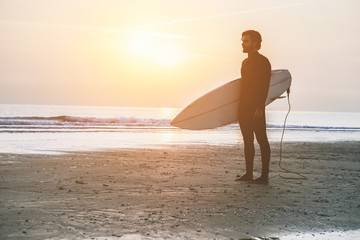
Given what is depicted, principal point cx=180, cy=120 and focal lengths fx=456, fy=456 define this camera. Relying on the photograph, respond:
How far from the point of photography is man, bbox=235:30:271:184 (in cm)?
621

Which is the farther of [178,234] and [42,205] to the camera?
[42,205]

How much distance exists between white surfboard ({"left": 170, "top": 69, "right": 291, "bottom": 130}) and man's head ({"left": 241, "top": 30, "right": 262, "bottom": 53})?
1050 mm

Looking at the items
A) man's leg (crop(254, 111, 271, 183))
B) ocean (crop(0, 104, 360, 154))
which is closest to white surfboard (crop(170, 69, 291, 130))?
man's leg (crop(254, 111, 271, 183))

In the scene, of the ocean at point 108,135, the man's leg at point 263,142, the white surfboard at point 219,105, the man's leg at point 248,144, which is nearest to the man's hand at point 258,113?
the man's leg at point 263,142

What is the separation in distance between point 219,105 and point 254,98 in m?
1.21

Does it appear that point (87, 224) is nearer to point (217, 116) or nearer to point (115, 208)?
point (115, 208)

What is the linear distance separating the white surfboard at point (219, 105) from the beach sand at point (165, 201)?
795mm

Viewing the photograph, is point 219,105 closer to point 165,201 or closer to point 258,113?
point 258,113

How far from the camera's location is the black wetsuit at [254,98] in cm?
621

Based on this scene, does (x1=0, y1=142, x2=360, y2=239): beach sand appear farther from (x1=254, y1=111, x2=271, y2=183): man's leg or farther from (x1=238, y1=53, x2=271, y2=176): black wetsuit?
(x1=238, y1=53, x2=271, y2=176): black wetsuit

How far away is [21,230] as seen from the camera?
3.49 metres

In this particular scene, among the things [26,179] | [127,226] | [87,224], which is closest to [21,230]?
[87,224]

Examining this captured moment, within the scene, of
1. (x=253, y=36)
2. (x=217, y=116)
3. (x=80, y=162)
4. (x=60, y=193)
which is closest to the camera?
(x=60, y=193)

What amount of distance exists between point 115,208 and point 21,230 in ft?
3.49
